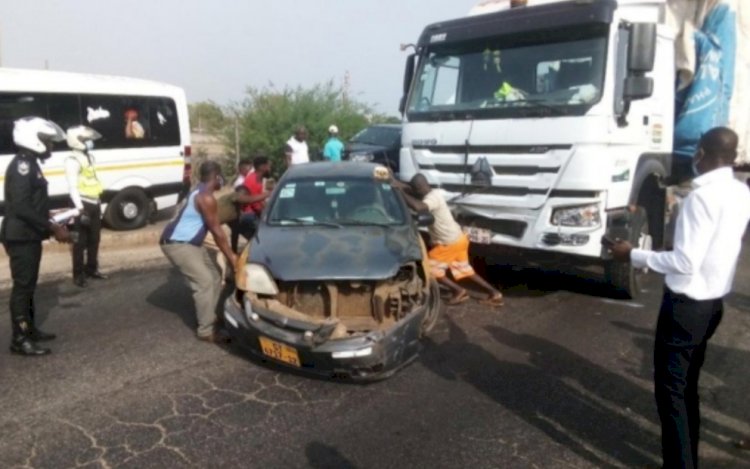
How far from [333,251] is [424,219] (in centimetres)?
147

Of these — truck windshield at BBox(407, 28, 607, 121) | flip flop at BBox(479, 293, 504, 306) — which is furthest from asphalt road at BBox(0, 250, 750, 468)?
truck windshield at BBox(407, 28, 607, 121)

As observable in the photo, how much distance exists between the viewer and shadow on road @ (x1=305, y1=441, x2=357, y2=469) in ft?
11.5

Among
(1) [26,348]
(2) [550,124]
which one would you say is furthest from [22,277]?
(2) [550,124]

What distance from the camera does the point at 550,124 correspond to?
243 inches

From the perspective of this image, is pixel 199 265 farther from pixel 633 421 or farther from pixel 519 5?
pixel 519 5

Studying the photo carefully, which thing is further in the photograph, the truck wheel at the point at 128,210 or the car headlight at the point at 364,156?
the car headlight at the point at 364,156

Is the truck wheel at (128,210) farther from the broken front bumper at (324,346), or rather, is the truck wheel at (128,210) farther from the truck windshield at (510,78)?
the broken front bumper at (324,346)

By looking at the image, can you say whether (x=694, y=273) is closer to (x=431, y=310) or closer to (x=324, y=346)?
(x=324, y=346)

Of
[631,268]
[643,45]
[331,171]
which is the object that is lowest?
[631,268]

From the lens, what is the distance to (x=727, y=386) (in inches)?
185

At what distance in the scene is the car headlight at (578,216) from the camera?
6.10 meters

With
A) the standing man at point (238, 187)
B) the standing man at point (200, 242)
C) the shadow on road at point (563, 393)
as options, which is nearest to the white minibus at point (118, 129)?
the standing man at point (238, 187)

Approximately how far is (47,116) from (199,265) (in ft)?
19.0

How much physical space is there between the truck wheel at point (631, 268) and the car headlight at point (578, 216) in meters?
0.79
